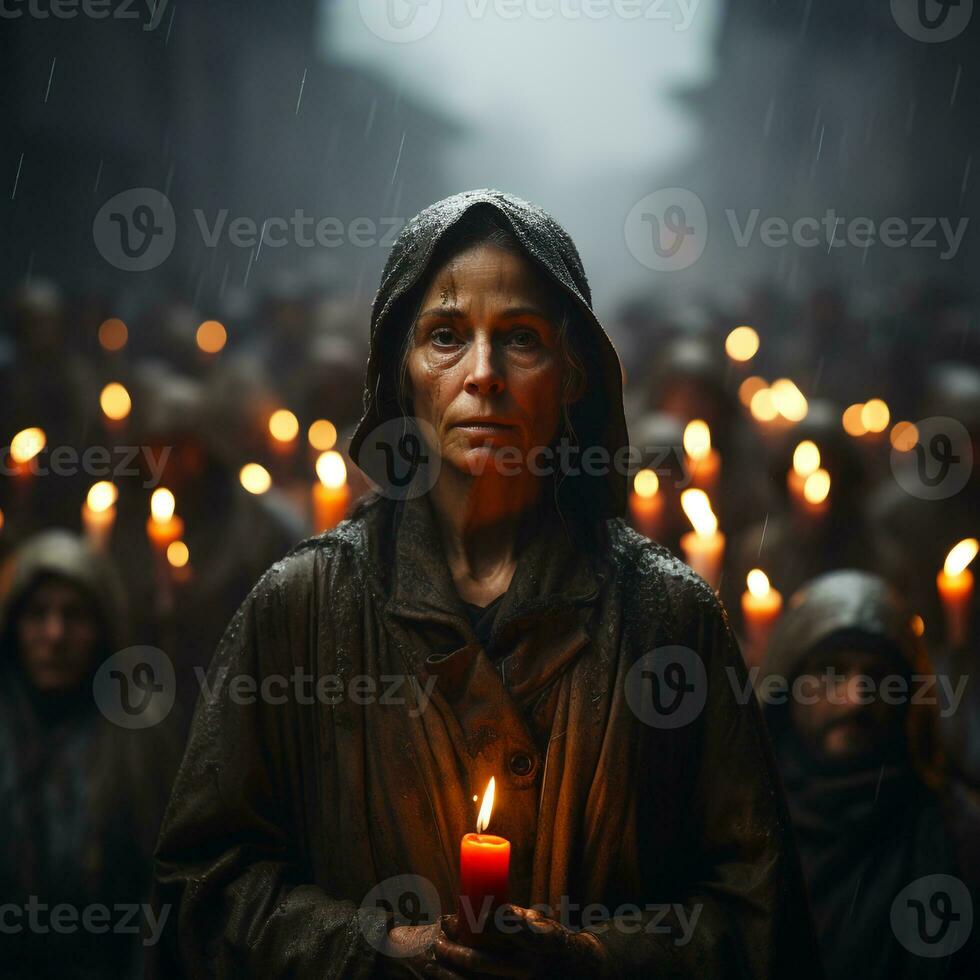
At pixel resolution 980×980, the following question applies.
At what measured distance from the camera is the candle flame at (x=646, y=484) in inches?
189

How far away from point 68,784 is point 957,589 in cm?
361

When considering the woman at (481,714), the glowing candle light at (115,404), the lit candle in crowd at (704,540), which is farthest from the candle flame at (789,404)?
the woman at (481,714)

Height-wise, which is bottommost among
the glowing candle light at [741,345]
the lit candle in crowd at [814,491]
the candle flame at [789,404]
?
the lit candle in crowd at [814,491]

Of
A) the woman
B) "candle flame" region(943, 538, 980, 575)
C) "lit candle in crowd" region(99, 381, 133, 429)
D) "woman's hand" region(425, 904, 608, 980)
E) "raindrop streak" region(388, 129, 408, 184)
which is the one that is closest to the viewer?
"woman's hand" region(425, 904, 608, 980)

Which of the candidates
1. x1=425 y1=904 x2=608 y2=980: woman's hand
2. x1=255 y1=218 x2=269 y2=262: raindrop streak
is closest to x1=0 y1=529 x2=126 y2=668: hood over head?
x1=425 y1=904 x2=608 y2=980: woman's hand

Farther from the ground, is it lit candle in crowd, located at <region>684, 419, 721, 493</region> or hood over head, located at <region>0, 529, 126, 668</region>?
lit candle in crowd, located at <region>684, 419, 721, 493</region>

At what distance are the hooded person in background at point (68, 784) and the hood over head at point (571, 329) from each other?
268cm

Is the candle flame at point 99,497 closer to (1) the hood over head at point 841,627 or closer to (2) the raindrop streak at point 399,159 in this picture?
(1) the hood over head at point 841,627

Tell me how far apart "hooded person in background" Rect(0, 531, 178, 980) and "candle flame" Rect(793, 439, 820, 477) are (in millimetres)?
3776

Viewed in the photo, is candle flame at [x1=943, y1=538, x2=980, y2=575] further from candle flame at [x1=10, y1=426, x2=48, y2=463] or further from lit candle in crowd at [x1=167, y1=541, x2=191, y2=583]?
candle flame at [x1=10, y1=426, x2=48, y2=463]

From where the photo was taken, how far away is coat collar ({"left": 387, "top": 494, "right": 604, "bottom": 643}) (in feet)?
6.97

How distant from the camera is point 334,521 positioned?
3910 mm

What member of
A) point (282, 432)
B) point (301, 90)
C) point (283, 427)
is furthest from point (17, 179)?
point (282, 432)

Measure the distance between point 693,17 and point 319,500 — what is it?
52.4ft
